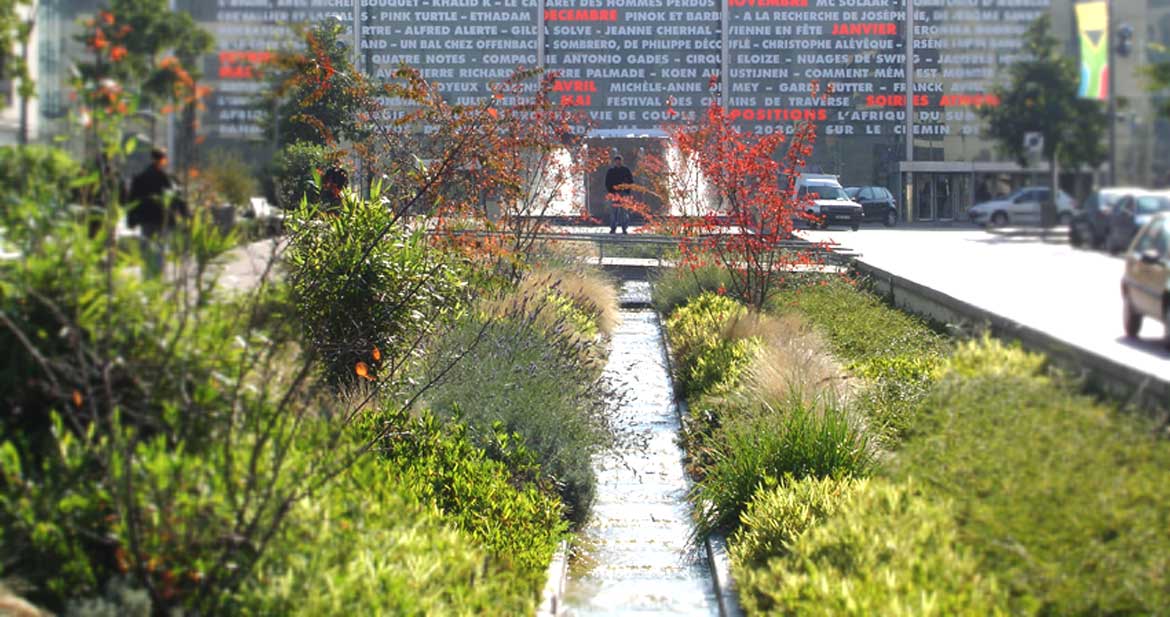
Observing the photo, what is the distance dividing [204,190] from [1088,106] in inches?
130

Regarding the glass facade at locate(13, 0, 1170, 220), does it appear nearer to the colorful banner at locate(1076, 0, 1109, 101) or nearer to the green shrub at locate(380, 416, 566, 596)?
the colorful banner at locate(1076, 0, 1109, 101)

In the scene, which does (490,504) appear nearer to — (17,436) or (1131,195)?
(17,436)

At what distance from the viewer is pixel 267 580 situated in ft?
14.3

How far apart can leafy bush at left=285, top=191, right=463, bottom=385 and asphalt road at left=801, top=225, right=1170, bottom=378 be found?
11.4ft

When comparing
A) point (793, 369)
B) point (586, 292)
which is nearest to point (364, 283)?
point (793, 369)

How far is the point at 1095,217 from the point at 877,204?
190 inches

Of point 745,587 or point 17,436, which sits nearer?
point 17,436

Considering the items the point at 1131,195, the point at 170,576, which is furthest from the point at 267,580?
the point at 1131,195

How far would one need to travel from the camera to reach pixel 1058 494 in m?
4.58

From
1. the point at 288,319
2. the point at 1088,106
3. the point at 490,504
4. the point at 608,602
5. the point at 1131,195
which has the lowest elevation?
the point at 608,602

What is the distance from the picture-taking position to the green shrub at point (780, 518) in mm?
6730

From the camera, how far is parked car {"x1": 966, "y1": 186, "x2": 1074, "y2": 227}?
536 centimetres

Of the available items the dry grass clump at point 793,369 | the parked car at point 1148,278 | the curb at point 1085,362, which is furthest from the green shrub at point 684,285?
the parked car at point 1148,278

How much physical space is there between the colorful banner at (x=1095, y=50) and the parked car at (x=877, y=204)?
3.80 metres
